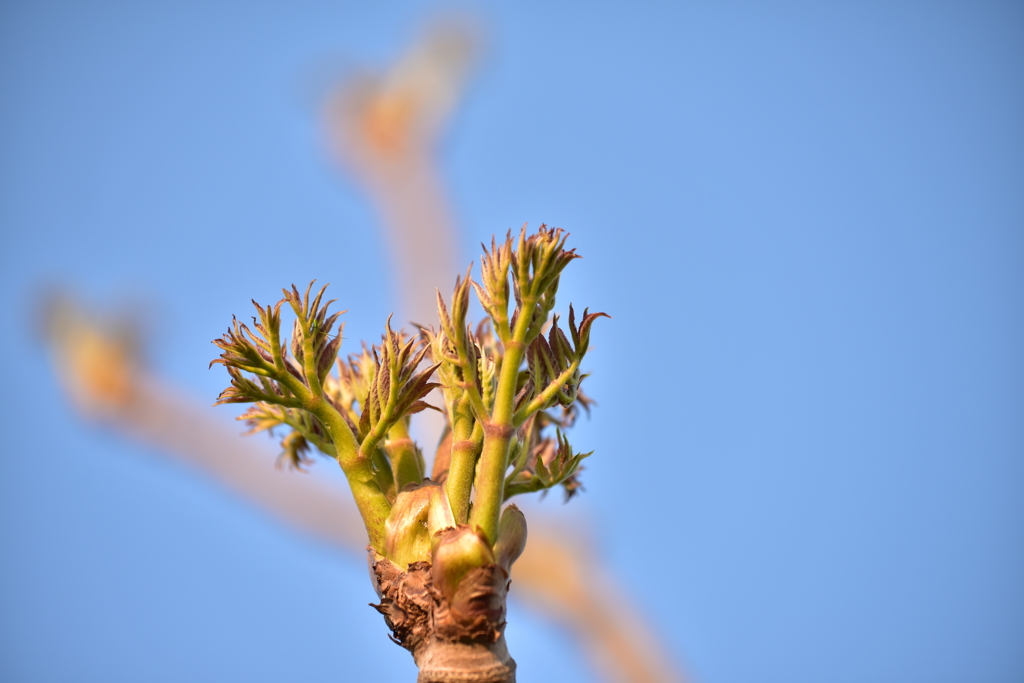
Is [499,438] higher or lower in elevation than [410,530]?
higher

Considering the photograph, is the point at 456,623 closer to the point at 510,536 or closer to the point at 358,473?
the point at 510,536

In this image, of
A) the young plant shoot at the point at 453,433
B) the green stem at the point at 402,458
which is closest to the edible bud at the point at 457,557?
the young plant shoot at the point at 453,433

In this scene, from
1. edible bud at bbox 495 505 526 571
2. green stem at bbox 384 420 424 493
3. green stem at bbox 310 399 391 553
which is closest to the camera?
edible bud at bbox 495 505 526 571

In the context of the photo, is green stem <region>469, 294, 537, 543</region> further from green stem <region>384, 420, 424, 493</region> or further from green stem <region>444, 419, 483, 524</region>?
green stem <region>384, 420, 424, 493</region>

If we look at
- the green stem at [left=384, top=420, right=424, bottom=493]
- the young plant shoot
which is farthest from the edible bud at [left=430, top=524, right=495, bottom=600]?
the green stem at [left=384, top=420, right=424, bottom=493]

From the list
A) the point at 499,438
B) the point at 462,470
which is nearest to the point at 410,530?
A: the point at 462,470

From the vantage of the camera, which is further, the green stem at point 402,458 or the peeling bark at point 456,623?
the green stem at point 402,458

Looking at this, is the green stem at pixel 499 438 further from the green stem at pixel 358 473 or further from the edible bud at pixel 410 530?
the green stem at pixel 358 473

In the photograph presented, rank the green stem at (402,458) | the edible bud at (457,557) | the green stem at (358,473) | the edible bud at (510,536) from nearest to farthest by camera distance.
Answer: the edible bud at (457,557) < the edible bud at (510,536) < the green stem at (358,473) < the green stem at (402,458)
